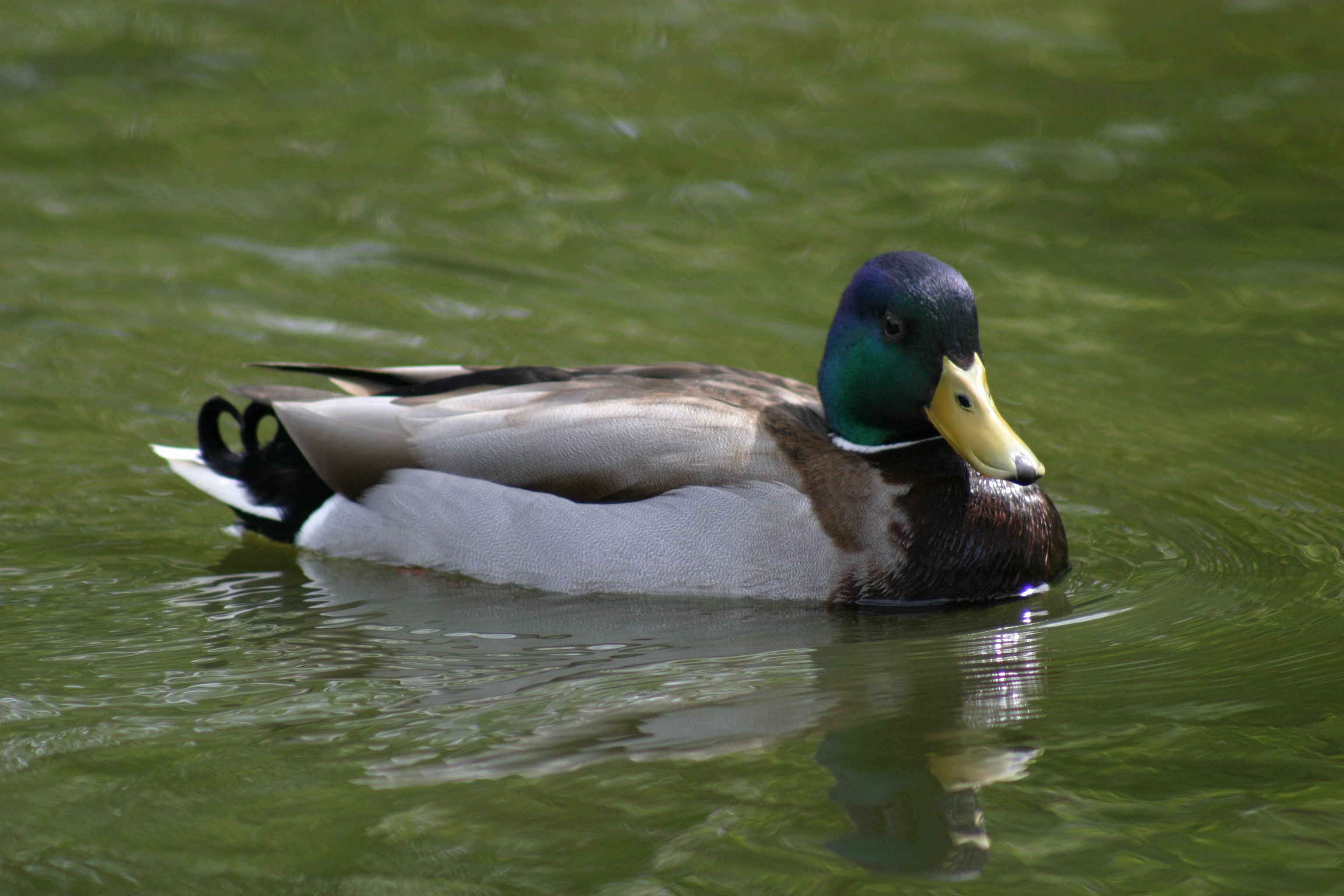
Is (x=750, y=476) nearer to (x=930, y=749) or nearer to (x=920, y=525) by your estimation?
(x=920, y=525)

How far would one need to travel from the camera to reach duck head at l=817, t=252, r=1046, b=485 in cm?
565

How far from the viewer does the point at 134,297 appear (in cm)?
836

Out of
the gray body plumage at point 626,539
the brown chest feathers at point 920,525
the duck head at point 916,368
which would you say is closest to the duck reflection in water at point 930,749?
the brown chest feathers at point 920,525

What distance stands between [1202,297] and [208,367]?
4.90 meters

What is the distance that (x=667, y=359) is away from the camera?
25.9ft

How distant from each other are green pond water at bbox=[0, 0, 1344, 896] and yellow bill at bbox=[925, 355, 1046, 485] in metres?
0.56

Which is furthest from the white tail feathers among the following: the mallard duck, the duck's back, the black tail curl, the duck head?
the duck head

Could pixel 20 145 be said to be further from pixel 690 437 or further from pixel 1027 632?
pixel 1027 632

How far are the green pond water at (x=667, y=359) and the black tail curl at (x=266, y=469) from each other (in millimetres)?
177

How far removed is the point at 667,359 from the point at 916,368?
7.33 ft

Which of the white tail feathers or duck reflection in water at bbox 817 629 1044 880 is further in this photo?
the white tail feathers

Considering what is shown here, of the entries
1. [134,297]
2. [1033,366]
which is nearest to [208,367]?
[134,297]

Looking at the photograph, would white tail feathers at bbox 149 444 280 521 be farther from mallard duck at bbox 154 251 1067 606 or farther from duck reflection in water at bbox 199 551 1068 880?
mallard duck at bbox 154 251 1067 606

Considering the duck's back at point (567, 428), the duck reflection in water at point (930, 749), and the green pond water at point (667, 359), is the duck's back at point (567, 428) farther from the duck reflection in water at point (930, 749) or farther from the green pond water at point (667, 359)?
the duck reflection in water at point (930, 749)
